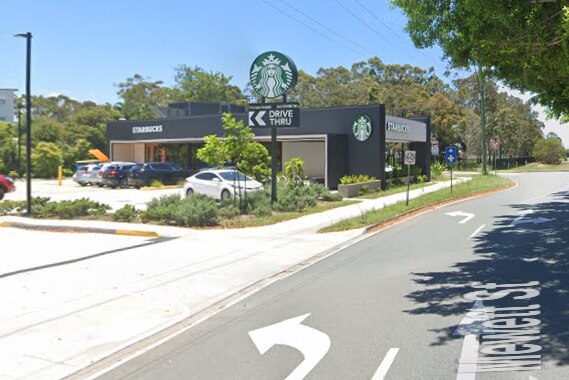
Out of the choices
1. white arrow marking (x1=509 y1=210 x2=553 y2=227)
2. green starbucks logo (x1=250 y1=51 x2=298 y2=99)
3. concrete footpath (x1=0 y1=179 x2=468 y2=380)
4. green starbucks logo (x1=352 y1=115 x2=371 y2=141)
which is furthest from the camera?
green starbucks logo (x1=352 y1=115 x2=371 y2=141)

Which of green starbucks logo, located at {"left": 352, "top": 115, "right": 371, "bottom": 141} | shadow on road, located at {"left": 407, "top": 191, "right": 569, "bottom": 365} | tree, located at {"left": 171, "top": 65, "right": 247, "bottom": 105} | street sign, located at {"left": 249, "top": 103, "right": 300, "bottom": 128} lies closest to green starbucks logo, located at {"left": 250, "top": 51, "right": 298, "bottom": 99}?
street sign, located at {"left": 249, "top": 103, "right": 300, "bottom": 128}

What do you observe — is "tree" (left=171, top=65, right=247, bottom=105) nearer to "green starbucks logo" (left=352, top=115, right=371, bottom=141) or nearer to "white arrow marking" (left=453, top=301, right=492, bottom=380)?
"green starbucks logo" (left=352, top=115, right=371, bottom=141)

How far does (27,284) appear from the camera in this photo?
9727 mm

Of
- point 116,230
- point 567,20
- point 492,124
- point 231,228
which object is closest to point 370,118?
point 231,228

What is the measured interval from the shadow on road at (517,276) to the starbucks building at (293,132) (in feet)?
33.9

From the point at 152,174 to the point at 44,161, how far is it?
2010cm

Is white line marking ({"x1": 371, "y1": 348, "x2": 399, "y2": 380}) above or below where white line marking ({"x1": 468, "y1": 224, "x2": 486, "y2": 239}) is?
below

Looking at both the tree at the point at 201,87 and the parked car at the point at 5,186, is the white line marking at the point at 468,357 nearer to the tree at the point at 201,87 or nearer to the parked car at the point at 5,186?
the parked car at the point at 5,186

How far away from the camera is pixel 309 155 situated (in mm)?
39312

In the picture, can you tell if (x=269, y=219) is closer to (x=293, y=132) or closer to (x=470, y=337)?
(x=470, y=337)

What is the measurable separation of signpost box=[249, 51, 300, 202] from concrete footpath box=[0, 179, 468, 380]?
17.9ft

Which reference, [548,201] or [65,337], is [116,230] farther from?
[548,201]

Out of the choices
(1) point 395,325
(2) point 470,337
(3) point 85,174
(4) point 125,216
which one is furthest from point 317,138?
(2) point 470,337

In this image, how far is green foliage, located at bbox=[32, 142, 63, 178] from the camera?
5119 cm
